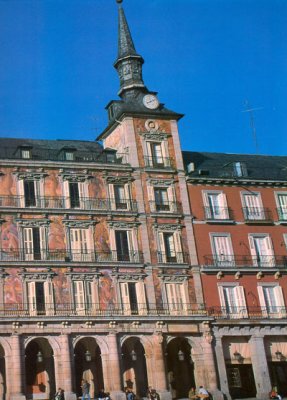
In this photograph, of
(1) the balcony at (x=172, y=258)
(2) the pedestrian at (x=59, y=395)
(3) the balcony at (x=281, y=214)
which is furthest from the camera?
(3) the balcony at (x=281, y=214)

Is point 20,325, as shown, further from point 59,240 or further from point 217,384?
point 217,384

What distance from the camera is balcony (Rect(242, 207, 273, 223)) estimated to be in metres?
63.5

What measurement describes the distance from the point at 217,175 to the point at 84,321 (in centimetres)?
1981

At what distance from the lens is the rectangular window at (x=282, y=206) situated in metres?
65.0

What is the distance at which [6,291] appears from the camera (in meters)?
53.2

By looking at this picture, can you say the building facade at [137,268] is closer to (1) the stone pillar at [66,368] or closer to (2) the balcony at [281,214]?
(1) the stone pillar at [66,368]

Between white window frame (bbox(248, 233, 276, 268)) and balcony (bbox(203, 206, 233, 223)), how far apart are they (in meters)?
2.67

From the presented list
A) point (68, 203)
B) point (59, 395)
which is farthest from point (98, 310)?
point (68, 203)

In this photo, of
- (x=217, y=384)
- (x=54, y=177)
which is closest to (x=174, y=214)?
(x=54, y=177)

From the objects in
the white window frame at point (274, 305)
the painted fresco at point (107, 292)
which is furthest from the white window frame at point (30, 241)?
the white window frame at point (274, 305)

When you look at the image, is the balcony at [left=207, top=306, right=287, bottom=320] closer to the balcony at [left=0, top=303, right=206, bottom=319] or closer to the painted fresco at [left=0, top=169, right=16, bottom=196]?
the balcony at [left=0, top=303, right=206, bottom=319]

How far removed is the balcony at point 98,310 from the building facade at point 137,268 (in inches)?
4.2

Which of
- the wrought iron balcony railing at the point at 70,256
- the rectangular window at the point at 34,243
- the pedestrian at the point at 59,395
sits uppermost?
the rectangular window at the point at 34,243

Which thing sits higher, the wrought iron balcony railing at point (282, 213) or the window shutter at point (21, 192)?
the window shutter at point (21, 192)
